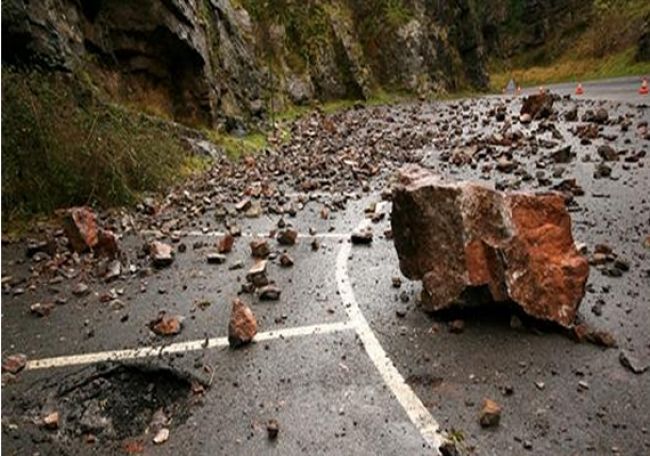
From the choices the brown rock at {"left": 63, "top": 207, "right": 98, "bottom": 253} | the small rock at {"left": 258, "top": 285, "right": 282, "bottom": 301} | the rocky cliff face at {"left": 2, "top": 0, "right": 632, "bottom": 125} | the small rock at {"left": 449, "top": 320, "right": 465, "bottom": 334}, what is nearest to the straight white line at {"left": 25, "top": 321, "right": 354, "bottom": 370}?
the small rock at {"left": 258, "top": 285, "right": 282, "bottom": 301}

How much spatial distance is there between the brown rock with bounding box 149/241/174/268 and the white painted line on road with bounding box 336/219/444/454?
6.83ft

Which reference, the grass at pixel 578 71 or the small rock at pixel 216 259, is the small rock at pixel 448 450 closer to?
the small rock at pixel 216 259

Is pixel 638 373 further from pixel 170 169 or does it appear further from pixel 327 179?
pixel 170 169

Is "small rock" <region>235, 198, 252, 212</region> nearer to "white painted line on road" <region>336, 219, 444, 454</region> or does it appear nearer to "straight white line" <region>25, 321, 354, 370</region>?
"white painted line on road" <region>336, 219, 444, 454</region>

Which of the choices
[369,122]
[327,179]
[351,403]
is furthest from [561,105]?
[351,403]

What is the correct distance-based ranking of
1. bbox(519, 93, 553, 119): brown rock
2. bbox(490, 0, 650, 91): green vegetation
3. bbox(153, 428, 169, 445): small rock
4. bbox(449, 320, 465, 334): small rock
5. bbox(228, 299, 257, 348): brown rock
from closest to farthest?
1. bbox(153, 428, 169, 445): small rock
2. bbox(449, 320, 465, 334): small rock
3. bbox(228, 299, 257, 348): brown rock
4. bbox(519, 93, 553, 119): brown rock
5. bbox(490, 0, 650, 91): green vegetation

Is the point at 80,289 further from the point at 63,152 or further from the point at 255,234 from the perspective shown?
the point at 63,152

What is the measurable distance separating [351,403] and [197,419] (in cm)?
104

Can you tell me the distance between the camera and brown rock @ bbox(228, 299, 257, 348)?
477 centimetres

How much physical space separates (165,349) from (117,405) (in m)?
0.69

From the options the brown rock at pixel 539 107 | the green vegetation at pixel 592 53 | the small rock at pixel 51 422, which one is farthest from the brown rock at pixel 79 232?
the green vegetation at pixel 592 53

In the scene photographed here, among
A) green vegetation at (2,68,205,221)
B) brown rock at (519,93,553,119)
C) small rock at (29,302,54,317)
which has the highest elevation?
green vegetation at (2,68,205,221)

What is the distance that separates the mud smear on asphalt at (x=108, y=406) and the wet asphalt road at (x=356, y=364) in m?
0.04

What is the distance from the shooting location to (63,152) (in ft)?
27.9
